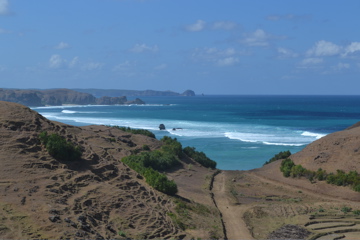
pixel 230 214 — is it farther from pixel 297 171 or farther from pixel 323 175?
pixel 297 171

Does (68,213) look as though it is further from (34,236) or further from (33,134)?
(33,134)

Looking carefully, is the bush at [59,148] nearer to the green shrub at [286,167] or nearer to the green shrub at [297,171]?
the green shrub at [297,171]

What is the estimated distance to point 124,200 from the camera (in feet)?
54.9

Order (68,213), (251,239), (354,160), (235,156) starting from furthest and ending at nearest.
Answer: (235,156), (354,160), (251,239), (68,213)

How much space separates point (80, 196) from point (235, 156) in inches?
1325

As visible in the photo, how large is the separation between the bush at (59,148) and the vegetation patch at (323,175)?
652 inches

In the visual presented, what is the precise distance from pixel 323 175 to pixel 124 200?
54.8 feet

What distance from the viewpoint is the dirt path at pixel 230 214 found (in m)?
17.8

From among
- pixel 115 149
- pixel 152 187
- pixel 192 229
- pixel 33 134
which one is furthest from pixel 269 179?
pixel 33 134

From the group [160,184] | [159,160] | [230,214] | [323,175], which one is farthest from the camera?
[159,160]

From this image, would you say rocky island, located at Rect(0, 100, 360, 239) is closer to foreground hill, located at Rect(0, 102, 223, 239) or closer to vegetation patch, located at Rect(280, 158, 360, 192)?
foreground hill, located at Rect(0, 102, 223, 239)

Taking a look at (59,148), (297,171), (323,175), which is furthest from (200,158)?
(59,148)

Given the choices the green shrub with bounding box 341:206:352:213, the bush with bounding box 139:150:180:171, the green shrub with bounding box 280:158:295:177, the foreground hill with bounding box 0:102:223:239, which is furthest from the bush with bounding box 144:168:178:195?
the green shrub with bounding box 280:158:295:177

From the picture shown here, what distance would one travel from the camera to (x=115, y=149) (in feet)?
105
